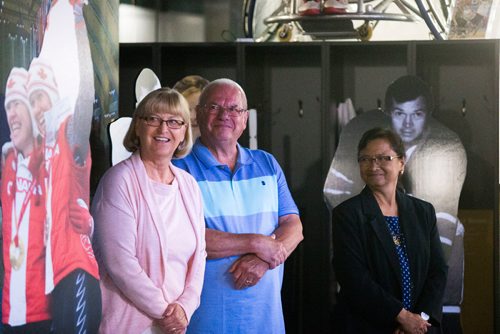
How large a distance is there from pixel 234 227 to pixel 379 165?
0.85 m

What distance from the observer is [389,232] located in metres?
3.82

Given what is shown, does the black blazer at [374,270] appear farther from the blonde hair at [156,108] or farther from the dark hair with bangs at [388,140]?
the blonde hair at [156,108]

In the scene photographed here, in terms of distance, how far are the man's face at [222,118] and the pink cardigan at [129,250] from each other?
51 cm

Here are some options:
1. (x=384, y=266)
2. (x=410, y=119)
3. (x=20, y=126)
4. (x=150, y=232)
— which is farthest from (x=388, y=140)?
(x=20, y=126)

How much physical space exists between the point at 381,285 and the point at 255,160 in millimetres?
766

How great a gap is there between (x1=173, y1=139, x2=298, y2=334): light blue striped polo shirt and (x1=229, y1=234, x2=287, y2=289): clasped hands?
3cm

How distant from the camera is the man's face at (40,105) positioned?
2.49 metres

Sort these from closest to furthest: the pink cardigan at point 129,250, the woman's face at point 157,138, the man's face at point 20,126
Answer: the man's face at point 20,126, the pink cardigan at point 129,250, the woman's face at point 157,138

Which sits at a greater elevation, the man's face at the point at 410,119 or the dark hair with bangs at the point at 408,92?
the dark hair with bangs at the point at 408,92

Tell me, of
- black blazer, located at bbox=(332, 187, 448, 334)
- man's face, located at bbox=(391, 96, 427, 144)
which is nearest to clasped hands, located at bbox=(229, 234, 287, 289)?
black blazer, located at bbox=(332, 187, 448, 334)

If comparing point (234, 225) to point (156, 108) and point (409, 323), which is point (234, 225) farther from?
point (409, 323)

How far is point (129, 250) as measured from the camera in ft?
9.53

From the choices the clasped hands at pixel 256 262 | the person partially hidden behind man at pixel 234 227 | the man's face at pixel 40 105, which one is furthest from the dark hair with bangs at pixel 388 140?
the man's face at pixel 40 105

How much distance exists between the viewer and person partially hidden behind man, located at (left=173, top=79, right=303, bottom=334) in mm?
3377
